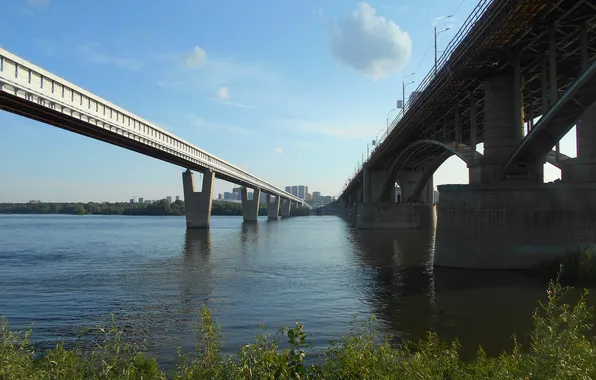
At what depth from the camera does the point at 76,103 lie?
38719 millimetres

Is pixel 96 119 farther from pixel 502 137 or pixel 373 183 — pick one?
pixel 373 183

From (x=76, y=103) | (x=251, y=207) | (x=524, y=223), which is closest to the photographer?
(x=524, y=223)

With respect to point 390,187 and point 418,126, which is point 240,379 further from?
point 390,187

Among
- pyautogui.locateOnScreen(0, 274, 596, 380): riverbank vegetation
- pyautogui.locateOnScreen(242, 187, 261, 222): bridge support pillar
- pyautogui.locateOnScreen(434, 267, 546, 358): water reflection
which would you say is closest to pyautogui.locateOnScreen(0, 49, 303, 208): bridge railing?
pyautogui.locateOnScreen(0, 274, 596, 380): riverbank vegetation

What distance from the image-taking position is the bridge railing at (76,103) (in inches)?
1184

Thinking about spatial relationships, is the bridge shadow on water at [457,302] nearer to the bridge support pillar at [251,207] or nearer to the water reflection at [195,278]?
the water reflection at [195,278]

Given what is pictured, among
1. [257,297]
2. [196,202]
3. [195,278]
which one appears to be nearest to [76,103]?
[195,278]

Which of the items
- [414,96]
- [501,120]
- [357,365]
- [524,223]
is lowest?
[357,365]

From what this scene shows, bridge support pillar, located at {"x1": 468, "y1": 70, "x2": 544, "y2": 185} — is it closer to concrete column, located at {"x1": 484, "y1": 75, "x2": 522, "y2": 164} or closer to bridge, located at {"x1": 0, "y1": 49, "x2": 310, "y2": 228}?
concrete column, located at {"x1": 484, "y1": 75, "x2": 522, "y2": 164}

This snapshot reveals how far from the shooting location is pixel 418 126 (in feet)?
165

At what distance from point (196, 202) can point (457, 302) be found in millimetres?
63899

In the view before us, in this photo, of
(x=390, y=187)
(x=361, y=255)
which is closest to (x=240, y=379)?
(x=361, y=255)

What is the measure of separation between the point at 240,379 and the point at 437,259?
24.8m

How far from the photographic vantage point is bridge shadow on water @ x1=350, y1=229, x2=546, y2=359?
1450 cm
